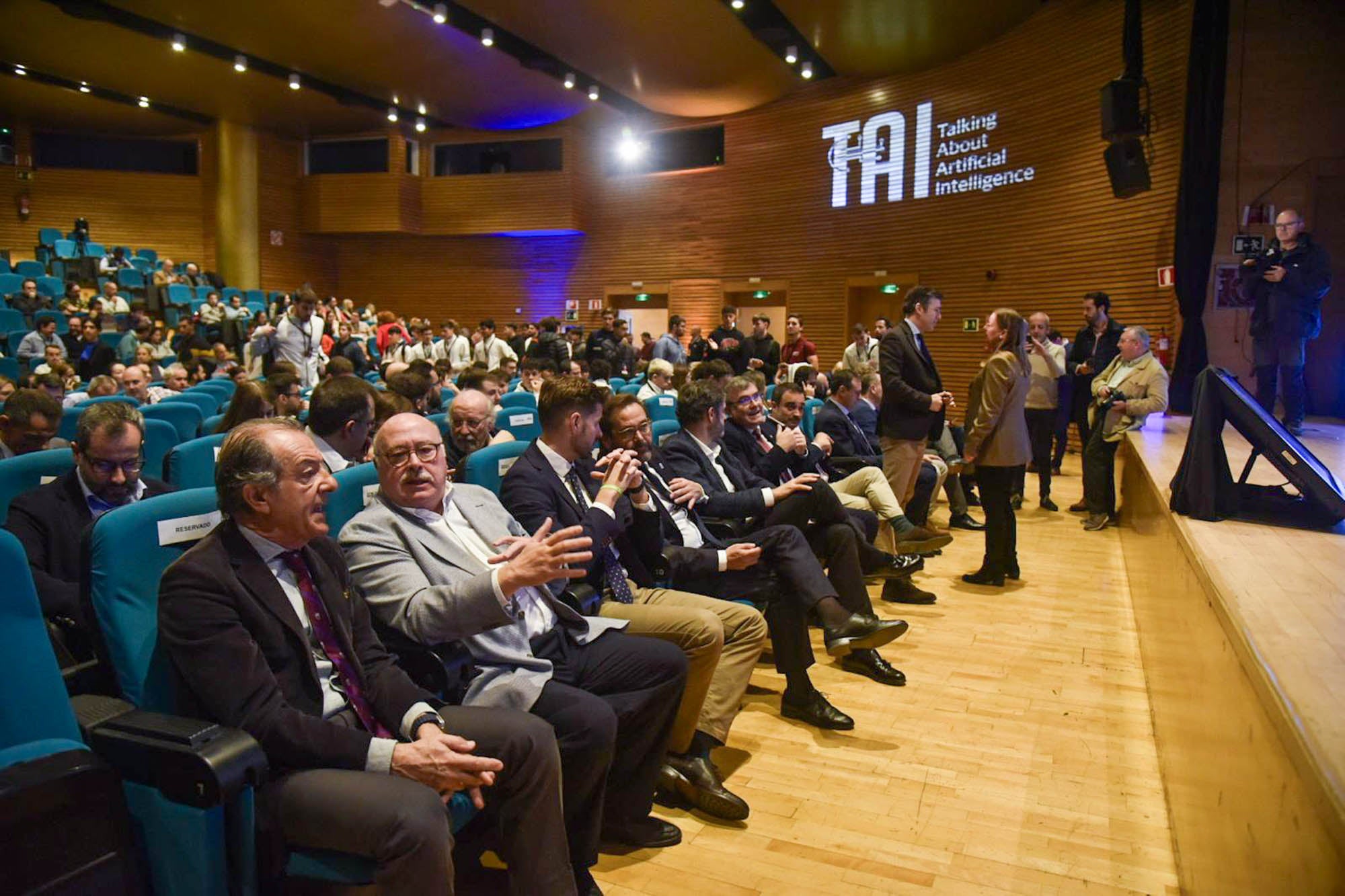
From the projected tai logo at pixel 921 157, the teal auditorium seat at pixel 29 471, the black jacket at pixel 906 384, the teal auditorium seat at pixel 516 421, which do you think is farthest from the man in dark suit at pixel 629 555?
the projected tai logo at pixel 921 157

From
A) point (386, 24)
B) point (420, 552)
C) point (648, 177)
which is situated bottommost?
point (420, 552)

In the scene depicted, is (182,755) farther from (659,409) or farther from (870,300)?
(870,300)

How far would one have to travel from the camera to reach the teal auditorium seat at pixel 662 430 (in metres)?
3.87

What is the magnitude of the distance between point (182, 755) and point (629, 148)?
14037 mm

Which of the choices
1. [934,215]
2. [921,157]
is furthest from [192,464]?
[921,157]

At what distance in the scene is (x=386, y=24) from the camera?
10.4 meters

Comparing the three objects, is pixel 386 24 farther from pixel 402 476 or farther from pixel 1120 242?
pixel 402 476

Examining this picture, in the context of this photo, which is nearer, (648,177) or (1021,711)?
(1021,711)

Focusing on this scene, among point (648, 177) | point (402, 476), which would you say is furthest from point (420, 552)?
point (648, 177)

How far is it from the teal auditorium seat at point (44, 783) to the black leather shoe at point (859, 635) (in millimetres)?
2167

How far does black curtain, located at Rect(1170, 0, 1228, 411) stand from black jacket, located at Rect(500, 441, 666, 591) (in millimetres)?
6177

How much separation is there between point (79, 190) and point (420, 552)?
58.9ft

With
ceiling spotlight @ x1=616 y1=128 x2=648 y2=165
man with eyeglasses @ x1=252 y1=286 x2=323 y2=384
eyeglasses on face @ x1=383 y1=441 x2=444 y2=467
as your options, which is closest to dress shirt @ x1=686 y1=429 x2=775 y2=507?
eyeglasses on face @ x1=383 y1=441 x2=444 y2=467

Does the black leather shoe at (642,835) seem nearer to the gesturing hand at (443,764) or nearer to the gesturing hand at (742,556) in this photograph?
the gesturing hand at (443,764)
